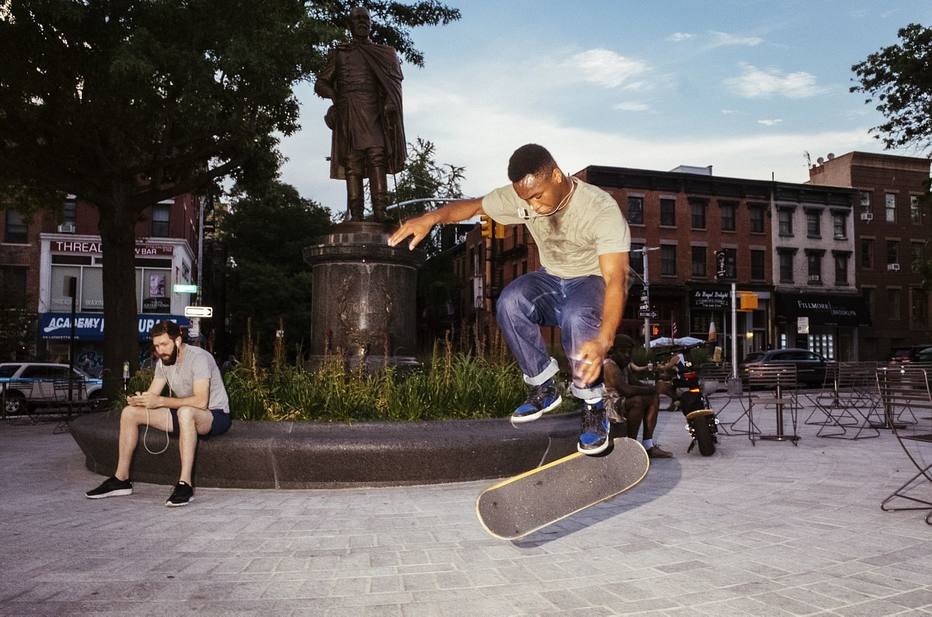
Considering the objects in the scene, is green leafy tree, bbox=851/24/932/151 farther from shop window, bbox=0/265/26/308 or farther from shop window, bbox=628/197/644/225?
shop window, bbox=0/265/26/308

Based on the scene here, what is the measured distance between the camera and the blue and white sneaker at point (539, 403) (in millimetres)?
2926

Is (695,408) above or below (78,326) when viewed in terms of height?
below

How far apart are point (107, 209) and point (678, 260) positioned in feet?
114

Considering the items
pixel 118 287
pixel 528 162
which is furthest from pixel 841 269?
pixel 528 162

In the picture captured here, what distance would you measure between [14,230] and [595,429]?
4263cm

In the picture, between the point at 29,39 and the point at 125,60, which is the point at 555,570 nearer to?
the point at 125,60

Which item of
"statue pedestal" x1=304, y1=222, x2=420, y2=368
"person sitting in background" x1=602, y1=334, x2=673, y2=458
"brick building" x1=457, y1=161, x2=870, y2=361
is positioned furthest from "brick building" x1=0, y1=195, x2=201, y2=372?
"person sitting in background" x1=602, y1=334, x2=673, y2=458

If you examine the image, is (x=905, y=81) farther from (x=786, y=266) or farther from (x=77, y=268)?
(x=77, y=268)

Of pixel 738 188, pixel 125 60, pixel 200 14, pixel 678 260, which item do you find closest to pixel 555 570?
pixel 125 60

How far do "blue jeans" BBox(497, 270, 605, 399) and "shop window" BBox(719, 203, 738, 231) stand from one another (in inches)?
1830

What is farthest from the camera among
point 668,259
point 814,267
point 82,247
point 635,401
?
point 814,267

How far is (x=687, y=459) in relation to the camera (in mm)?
9602

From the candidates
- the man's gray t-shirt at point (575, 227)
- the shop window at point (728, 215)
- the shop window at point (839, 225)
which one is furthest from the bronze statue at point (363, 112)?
the shop window at point (839, 225)

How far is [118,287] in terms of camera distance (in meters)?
17.5
